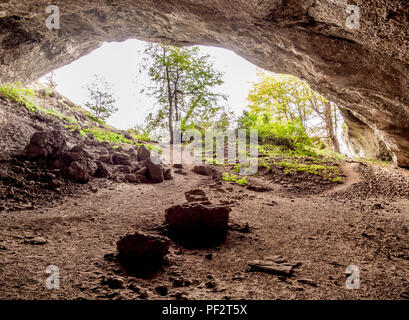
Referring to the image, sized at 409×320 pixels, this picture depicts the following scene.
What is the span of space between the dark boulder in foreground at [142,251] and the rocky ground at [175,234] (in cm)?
1

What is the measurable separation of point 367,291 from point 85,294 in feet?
7.28

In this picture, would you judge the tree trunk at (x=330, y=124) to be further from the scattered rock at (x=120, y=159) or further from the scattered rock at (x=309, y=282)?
the scattered rock at (x=309, y=282)

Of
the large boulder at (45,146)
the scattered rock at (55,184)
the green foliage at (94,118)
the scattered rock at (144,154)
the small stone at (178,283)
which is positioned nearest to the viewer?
the small stone at (178,283)

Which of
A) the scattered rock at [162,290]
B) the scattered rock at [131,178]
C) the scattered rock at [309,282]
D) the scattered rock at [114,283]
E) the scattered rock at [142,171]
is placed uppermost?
the scattered rock at [142,171]

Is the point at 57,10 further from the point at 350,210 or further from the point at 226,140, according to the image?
the point at 226,140

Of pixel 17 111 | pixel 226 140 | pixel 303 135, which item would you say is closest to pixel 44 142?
pixel 17 111

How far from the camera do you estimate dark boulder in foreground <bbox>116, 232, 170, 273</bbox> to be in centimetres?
202

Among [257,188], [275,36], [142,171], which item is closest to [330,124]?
[257,188]

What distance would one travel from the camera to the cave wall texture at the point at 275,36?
3645mm

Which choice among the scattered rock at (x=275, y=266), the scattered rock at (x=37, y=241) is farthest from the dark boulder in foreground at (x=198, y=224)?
the scattered rock at (x=37, y=241)

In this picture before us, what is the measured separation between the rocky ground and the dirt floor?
0.01 m

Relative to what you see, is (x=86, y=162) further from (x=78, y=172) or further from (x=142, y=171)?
(x=142, y=171)

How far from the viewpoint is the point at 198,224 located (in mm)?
2818

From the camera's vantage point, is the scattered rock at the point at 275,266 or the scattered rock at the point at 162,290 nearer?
the scattered rock at the point at 162,290
